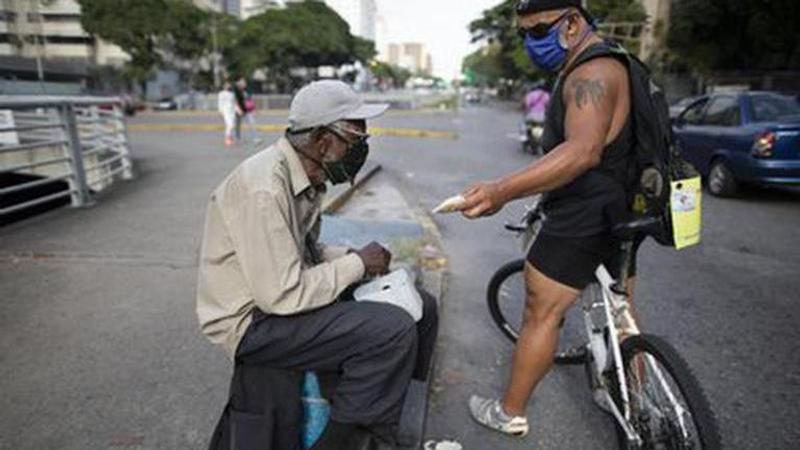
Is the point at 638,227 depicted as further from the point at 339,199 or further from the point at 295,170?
the point at 339,199

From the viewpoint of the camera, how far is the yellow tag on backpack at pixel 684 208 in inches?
94.0

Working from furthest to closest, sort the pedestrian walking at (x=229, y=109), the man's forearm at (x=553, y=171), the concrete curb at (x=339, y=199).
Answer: the pedestrian walking at (x=229, y=109), the concrete curb at (x=339, y=199), the man's forearm at (x=553, y=171)

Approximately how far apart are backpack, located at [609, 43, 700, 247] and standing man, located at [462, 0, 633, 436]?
37mm

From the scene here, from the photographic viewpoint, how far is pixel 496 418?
2867 mm

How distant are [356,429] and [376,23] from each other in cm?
365

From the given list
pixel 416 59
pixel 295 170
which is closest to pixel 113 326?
pixel 295 170

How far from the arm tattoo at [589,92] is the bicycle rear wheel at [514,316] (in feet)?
4.10

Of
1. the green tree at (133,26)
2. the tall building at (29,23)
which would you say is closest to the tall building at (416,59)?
the green tree at (133,26)

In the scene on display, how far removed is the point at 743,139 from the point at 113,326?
27.1 ft

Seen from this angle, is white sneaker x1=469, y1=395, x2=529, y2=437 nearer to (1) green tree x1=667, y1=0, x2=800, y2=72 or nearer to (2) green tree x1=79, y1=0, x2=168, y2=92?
(2) green tree x1=79, y1=0, x2=168, y2=92

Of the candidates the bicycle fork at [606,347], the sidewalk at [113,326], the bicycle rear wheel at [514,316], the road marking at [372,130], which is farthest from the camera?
the road marking at [372,130]

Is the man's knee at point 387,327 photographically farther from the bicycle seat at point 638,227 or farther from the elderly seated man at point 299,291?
the bicycle seat at point 638,227

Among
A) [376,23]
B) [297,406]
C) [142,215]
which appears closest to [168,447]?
[297,406]

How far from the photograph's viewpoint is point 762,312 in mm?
4336
